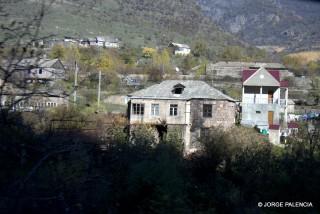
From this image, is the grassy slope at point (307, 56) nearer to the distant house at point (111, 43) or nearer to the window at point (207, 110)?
the distant house at point (111, 43)

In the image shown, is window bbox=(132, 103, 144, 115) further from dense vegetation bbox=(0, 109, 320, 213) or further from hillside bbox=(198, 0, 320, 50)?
hillside bbox=(198, 0, 320, 50)

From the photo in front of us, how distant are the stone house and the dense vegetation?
1064 cm

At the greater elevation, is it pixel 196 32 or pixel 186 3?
pixel 186 3

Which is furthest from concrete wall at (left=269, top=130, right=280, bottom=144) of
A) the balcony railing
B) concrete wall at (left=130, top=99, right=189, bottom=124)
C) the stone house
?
the balcony railing

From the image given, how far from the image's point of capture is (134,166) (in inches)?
340

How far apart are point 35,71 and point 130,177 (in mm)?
5593

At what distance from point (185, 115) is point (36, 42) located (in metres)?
21.4

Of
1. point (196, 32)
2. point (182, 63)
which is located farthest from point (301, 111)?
point (196, 32)

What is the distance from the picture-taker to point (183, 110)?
2423 cm

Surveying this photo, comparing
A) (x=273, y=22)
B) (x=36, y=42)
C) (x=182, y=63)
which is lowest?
(x=36, y=42)

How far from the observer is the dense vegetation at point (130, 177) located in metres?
3.66

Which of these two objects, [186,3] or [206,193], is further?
[186,3]

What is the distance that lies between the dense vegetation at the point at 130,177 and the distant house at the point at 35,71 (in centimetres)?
34

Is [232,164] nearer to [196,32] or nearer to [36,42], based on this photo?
[36,42]
